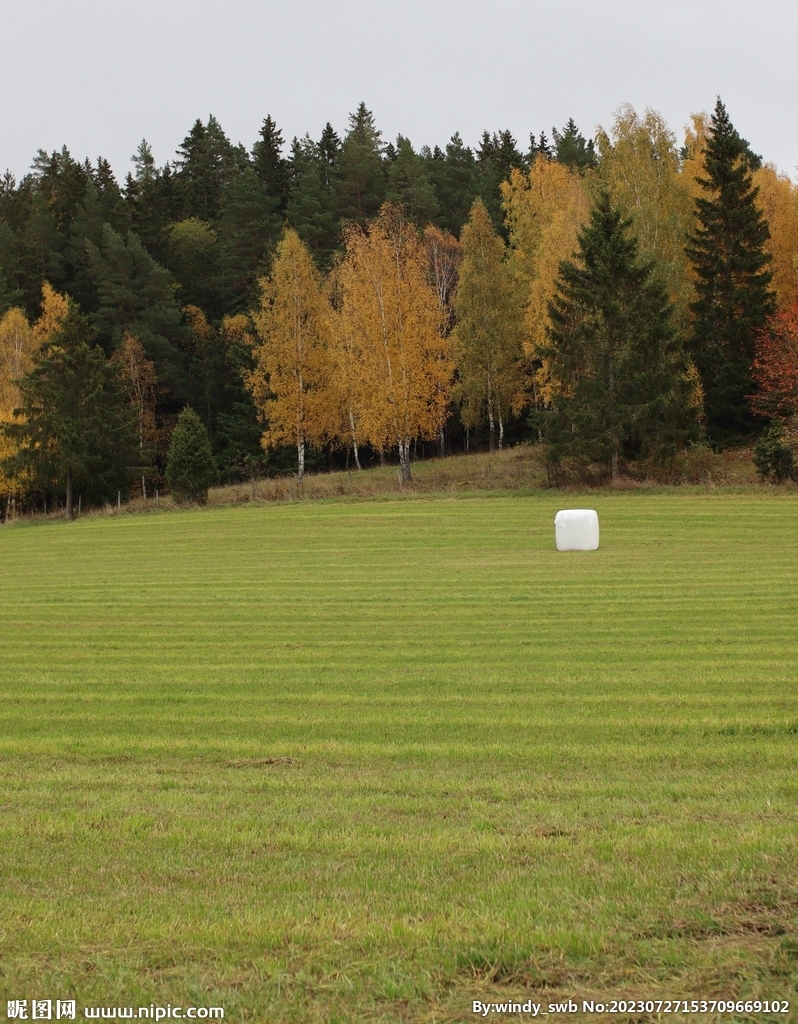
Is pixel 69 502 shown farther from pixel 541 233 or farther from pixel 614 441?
pixel 541 233

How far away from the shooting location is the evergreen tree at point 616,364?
140ft

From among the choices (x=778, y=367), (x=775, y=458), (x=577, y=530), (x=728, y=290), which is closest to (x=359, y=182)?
(x=728, y=290)

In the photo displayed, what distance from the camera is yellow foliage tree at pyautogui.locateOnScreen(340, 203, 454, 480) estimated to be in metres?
50.2

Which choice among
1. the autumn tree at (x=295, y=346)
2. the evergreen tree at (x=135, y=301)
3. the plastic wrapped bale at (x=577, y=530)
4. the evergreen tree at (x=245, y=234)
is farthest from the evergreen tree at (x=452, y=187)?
the plastic wrapped bale at (x=577, y=530)

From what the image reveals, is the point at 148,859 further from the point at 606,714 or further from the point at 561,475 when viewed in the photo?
the point at 561,475

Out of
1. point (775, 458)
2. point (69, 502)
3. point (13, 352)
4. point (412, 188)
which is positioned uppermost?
point (412, 188)

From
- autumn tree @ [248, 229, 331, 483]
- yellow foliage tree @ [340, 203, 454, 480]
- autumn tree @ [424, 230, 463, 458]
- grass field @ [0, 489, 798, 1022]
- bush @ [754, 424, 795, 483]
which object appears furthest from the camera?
autumn tree @ [424, 230, 463, 458]

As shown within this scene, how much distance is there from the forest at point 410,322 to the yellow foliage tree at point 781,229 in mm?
154

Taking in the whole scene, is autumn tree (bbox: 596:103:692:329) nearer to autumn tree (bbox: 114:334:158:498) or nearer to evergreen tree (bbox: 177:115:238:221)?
autumn tree (bbox: 114:334:158:498)

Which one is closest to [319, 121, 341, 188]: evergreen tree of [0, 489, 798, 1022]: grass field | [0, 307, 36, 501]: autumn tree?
[0, 307, 36, 501]: autumn tree

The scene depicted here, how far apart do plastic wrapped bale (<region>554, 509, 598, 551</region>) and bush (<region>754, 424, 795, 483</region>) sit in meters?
16.4

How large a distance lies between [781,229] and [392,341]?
81.6 feet

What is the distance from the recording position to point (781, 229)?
56812mm

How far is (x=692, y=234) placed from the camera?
52.4 m
